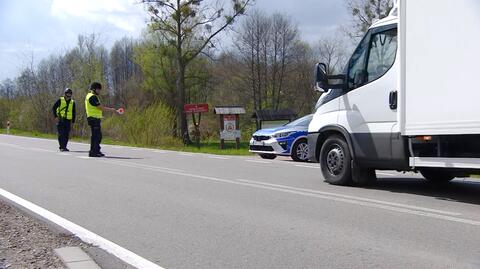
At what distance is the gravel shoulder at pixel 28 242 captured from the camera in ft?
16.3

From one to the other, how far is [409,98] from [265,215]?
2.62m

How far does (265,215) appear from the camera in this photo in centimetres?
698

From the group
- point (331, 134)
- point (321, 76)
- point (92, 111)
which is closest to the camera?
point (321, 76)

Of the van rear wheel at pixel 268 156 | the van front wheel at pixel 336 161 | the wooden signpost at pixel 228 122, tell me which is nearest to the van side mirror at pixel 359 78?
the van front wheel at pixel 336 161

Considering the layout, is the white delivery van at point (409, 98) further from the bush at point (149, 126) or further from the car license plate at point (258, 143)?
the bush at point (149, 126)

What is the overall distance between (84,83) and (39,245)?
4980 cm

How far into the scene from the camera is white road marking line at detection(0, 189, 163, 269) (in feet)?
16.5

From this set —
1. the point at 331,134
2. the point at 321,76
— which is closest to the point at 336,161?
the point at 331,134

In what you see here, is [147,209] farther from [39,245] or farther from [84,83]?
[84,83]

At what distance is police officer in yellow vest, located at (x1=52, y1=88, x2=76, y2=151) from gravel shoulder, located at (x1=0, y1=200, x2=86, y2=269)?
11415 mm

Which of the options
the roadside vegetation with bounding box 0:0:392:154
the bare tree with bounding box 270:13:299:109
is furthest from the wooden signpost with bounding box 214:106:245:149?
the bare tree with bounding box 270:13:299:109

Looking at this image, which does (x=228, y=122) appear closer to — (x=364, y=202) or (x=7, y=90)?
(x=364, y=202)

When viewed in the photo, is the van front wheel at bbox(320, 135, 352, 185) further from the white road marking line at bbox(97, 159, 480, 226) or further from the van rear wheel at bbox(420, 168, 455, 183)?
the van rear wheel at bbox(420, 168, 455, 183)

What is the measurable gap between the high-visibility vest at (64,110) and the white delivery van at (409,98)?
11.2 meters
